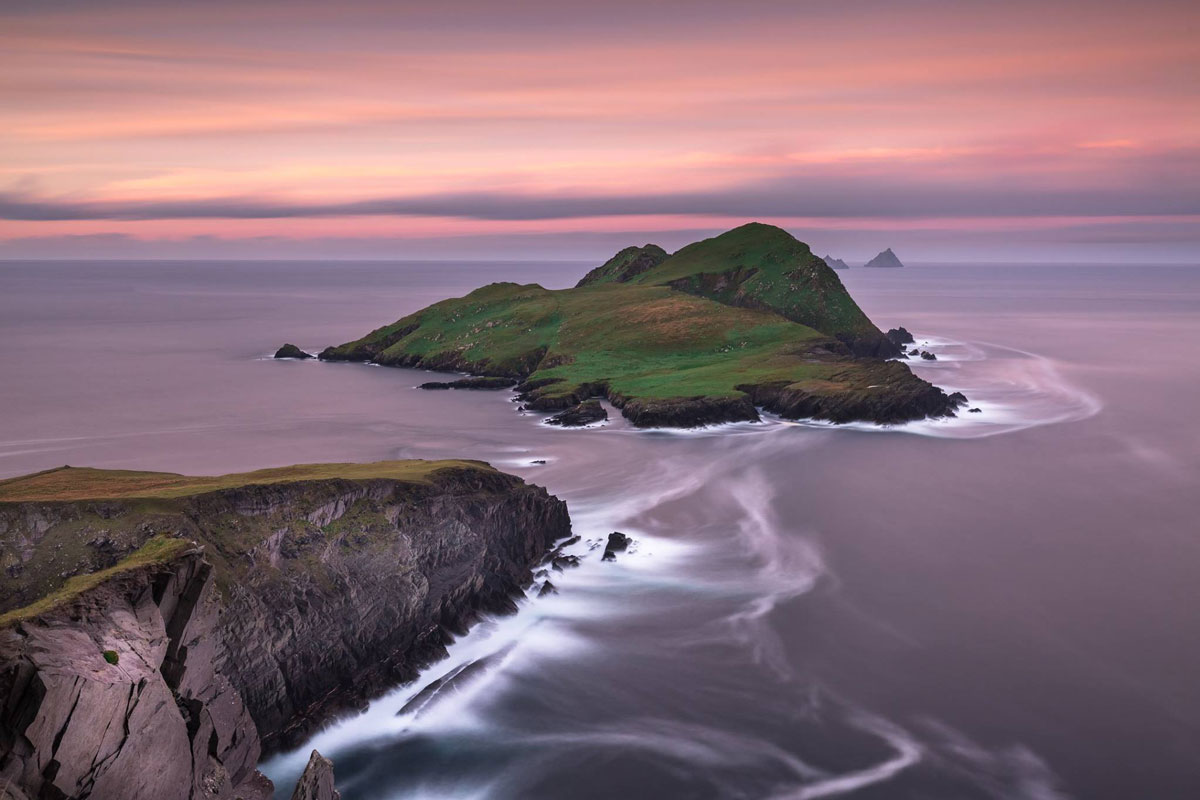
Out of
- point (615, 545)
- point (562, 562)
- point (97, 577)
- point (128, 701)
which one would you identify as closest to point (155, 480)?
point (97, 577)

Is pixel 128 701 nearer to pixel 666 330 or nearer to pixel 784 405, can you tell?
pixel 784 405

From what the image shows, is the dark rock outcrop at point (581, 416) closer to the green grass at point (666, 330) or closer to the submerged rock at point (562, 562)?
the green grass at point (666, 330)

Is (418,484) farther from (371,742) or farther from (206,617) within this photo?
(206,617)

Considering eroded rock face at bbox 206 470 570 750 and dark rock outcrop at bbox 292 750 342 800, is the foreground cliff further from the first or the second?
dark rock outcrop at bbox 292 750 342 800

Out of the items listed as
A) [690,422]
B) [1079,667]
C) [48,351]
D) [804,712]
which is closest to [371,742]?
[804,712]

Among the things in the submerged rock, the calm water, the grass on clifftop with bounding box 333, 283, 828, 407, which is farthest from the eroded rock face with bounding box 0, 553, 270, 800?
the grass on clifftop with bounding box 333, 283, 828, 407

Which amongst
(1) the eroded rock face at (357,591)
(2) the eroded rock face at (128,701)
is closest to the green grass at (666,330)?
(1) the eroded rock face at (357,591)
